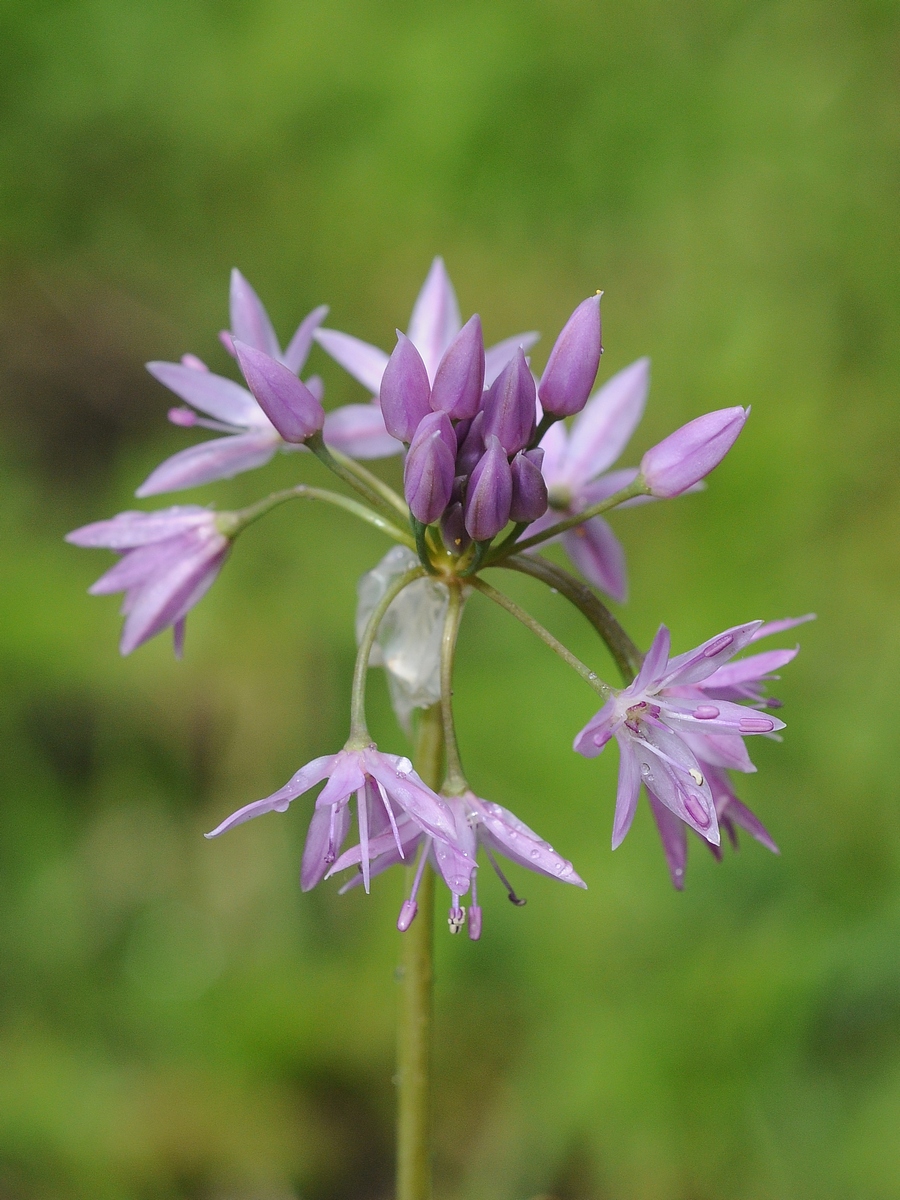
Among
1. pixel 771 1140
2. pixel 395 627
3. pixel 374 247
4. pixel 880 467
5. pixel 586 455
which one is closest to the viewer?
pixel 395 627

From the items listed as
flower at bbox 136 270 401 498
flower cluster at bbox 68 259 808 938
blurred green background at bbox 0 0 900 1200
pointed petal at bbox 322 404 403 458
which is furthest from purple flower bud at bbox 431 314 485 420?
blurred green background at bbox 0 0 900 1200

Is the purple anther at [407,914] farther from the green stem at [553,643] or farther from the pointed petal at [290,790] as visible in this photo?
the green stem at [553,643]

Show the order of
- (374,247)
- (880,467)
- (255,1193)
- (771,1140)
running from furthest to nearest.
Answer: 1. (374,247)
2. (880,467)
3. (255,1193)
4. (771,1140)

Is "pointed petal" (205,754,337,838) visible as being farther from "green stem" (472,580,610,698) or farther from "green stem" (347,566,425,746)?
"green stem" (472,580,610,698)

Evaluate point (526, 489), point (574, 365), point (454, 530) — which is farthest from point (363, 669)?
point (574, 365)

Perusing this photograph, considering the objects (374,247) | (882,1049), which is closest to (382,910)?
(882,1049)

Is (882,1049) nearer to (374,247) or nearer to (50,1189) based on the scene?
(50,1189)

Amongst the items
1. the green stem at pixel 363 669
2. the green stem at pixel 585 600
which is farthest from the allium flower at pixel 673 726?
the green stem at pixel 363 669
